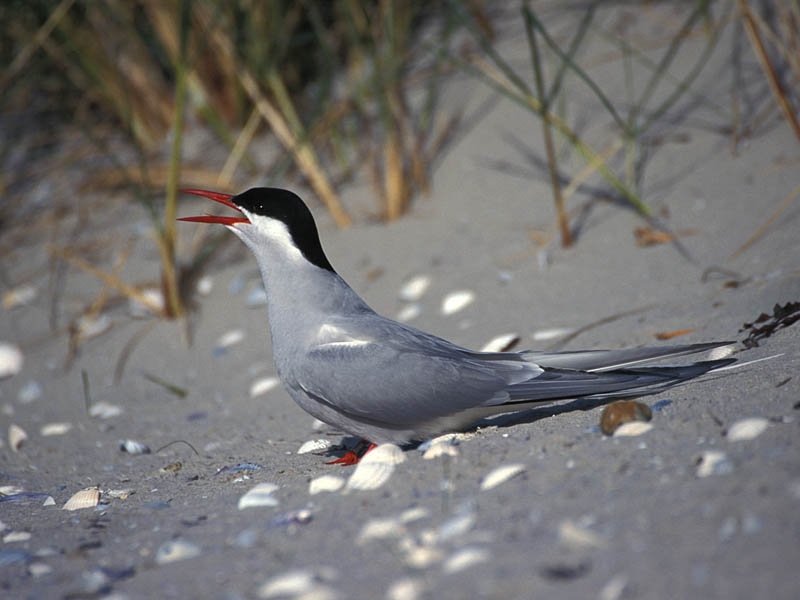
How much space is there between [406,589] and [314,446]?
1428mm

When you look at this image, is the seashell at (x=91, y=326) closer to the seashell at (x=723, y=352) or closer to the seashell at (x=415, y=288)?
the seashell at (x=415, y=288)

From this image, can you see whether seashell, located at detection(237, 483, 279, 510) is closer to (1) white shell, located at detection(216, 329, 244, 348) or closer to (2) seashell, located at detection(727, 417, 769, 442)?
(2) seashell, located at detection(727, 417, 769, 442)

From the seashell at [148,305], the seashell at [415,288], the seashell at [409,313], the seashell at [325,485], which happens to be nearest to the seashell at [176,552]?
the seashell at [325,485]

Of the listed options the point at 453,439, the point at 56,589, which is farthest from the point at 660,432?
the point at 56,589

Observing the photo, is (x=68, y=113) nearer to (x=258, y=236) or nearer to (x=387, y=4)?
(x=387, y=4)

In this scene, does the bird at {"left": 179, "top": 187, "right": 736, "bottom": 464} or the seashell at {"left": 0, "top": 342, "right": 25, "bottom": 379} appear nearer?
the bird at {"left": 179, "top": 187, "right": 736, "bottom": 464}

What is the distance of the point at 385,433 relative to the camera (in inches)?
103

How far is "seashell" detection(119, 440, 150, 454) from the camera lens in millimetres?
3232

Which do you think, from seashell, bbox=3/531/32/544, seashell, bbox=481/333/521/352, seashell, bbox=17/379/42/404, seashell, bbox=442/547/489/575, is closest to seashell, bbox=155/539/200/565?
seashell, bbox=3/531/32/544

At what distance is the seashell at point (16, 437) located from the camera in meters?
3.54

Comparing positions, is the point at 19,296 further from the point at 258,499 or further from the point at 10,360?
the point at 258,499

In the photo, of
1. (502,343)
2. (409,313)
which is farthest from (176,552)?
(409,313)

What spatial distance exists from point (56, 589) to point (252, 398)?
1.93m

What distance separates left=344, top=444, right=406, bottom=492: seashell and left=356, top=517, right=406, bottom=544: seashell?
0.94 ft
